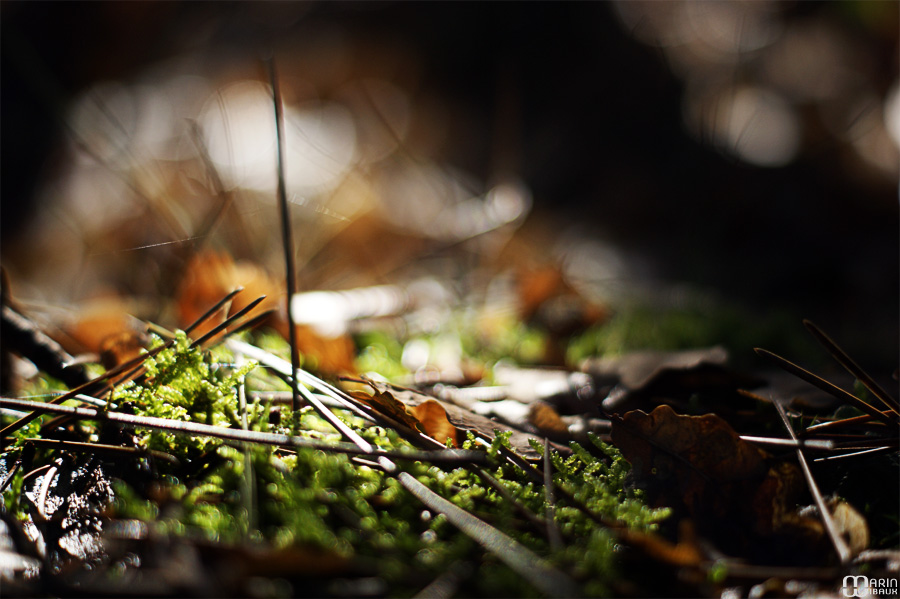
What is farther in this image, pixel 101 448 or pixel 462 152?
pixel 462 152

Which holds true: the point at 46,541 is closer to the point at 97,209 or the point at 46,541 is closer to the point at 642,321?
the point at 642,321

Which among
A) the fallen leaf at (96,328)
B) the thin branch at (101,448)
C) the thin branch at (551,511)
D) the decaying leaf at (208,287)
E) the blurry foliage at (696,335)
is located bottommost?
the blurry foliage at (696,335)

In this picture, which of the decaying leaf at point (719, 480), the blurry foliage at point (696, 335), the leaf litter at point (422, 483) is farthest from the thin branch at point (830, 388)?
the blurry foliage at point (696, 335)

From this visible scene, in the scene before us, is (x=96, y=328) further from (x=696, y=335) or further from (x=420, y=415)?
(x=696, y=335)

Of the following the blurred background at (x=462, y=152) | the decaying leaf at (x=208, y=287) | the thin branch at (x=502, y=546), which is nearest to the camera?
the thin branch at (x=502, y=546)

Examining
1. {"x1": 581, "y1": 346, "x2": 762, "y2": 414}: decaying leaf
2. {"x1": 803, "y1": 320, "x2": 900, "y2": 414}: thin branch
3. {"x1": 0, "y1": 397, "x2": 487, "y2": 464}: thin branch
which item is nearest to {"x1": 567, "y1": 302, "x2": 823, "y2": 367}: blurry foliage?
{"x1": 581, "y1": 346, "x2": 762, "y2": 414}: decaying leaf

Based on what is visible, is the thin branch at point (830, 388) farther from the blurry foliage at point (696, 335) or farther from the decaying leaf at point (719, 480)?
the blurry foliage at point (696, 335)

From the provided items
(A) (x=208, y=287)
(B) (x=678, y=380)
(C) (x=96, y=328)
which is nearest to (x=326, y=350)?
(A) (x=208, y=287)

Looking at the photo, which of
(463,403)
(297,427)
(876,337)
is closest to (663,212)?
(876,337)
